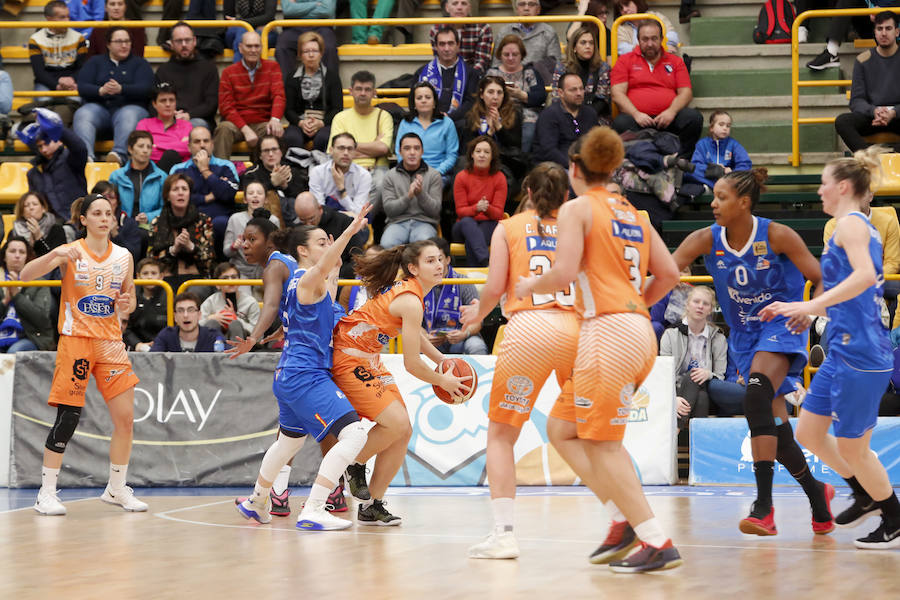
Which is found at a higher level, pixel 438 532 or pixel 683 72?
pixel 683 72

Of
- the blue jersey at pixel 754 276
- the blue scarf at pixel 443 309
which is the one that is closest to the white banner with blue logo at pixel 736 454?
→ the blue scarf at pixel 443 309

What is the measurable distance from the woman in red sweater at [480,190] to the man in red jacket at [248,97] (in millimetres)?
2659

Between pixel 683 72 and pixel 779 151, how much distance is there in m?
1.81

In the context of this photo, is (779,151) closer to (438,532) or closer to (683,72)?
(683,72)

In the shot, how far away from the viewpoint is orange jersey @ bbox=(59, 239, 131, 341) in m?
7.94

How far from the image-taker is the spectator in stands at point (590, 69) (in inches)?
513

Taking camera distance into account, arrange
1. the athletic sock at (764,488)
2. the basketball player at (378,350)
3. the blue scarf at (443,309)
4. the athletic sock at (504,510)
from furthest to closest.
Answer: the blue scarf at (443,309) < the basketball player at (378,350) < the athletic sock at (764,488) < the athletic sock at (504,510)

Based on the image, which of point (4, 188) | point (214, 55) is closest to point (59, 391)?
point (4, 188)

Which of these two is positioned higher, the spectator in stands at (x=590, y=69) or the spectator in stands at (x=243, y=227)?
the spectator in stands at (x=590, y=69)

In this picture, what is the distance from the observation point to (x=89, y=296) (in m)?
7.95

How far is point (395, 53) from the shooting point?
14.8 m

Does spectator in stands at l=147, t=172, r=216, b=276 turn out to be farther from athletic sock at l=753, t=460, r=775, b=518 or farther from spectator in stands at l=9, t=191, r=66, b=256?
athletic sock at l=753, t=460, r=775, b=518

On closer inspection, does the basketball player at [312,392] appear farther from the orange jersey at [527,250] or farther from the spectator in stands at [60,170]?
the spectator in stands at [60,170]

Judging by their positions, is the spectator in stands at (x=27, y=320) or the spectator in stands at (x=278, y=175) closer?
the spectator in stands at (x=27, y=320)
